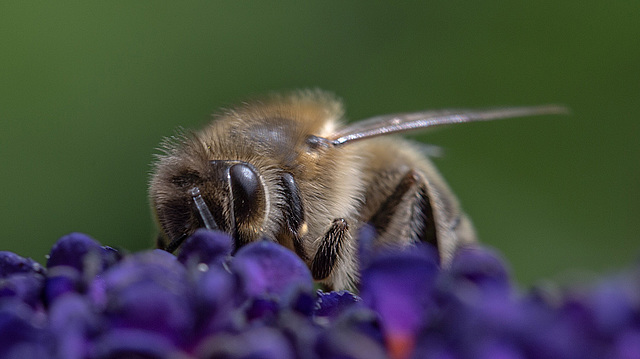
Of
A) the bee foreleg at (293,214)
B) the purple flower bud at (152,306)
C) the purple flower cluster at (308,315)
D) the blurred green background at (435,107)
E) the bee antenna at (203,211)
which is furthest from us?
the blurred green background at (435,107)

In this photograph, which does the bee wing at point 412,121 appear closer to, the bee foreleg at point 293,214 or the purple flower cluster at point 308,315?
the bee foreleg at point 293,214

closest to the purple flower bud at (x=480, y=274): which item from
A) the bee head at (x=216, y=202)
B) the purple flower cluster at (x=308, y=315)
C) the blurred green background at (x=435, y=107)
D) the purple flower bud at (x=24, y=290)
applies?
the purple flower cluster at (x=308, y=315)

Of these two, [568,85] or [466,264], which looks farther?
[568,85]

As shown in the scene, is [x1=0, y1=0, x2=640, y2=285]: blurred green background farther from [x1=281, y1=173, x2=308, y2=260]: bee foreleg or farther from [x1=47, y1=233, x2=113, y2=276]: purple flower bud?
[x1=47, y1=233, x2=113, y2=276]: purple flower bud

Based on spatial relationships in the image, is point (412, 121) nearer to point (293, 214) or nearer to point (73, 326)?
point (293, 214)

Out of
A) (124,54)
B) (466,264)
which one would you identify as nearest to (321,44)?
(124,54)

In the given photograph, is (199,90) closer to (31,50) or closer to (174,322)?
(31,50)

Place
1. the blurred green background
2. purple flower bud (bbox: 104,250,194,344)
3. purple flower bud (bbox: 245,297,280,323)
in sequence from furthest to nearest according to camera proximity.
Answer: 1. the blurred green background
2. purple flower bud (bbox: 245,297,280,323)
3. purple flower bud (bbox: 104,250,194,344)

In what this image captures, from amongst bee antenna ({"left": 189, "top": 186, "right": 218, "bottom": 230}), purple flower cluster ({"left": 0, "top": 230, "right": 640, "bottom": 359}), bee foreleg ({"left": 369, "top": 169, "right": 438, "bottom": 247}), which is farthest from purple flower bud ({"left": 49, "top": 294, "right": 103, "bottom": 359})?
bee foreleg ({"left": 369, "top": 169, "right": 438, "bottom": 247})
